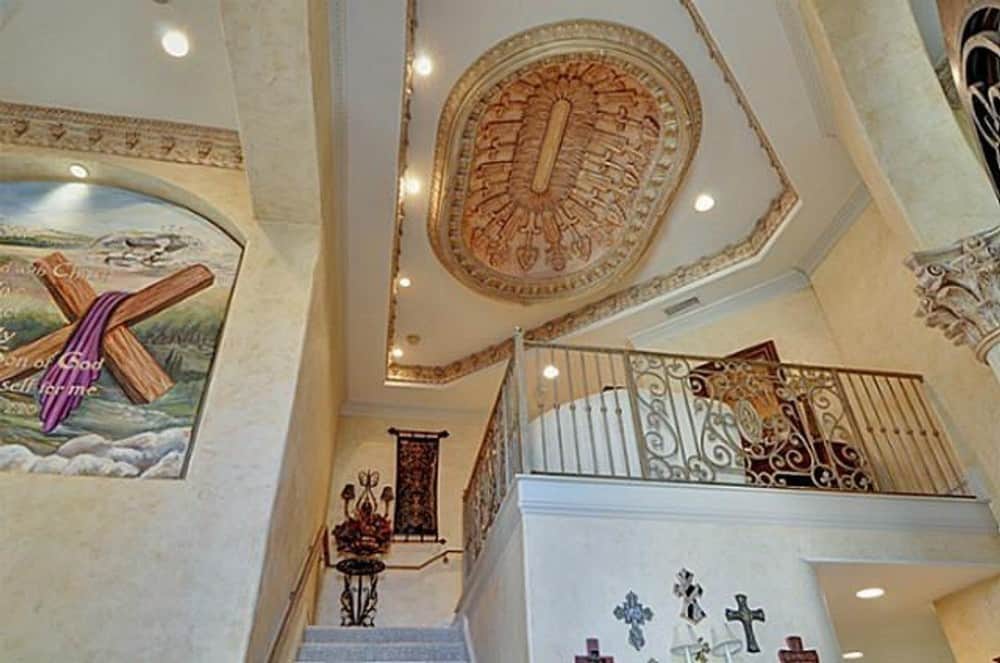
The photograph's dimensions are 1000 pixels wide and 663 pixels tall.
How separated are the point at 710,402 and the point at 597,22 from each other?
2.92m

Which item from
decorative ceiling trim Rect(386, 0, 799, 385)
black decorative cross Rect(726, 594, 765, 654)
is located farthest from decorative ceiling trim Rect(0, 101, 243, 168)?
black decorative cross Rect(726, 594, 765, 654)

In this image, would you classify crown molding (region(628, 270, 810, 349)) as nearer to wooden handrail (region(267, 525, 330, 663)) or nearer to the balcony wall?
the balcony wall

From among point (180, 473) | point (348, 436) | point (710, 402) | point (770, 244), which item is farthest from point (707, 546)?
point (348, 436)

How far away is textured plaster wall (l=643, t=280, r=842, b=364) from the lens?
6309 mm

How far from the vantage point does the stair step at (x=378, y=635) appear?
5.40 meters

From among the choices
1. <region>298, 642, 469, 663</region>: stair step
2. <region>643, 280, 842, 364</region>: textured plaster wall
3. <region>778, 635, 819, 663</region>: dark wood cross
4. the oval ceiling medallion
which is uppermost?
the oval ceiling medallion

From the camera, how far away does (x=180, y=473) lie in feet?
12.5

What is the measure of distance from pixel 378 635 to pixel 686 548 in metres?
2.99

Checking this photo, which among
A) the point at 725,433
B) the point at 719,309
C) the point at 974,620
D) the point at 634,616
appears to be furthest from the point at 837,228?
the point at 634,616

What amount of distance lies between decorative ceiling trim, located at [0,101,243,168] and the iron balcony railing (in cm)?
284

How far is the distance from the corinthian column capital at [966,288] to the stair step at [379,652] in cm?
409

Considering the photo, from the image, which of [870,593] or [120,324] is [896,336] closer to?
[870,593]

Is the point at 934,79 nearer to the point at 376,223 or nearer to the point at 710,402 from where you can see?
the point at 710,402

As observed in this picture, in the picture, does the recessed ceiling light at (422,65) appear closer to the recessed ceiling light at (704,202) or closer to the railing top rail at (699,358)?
the railing top rail at (699,358)
